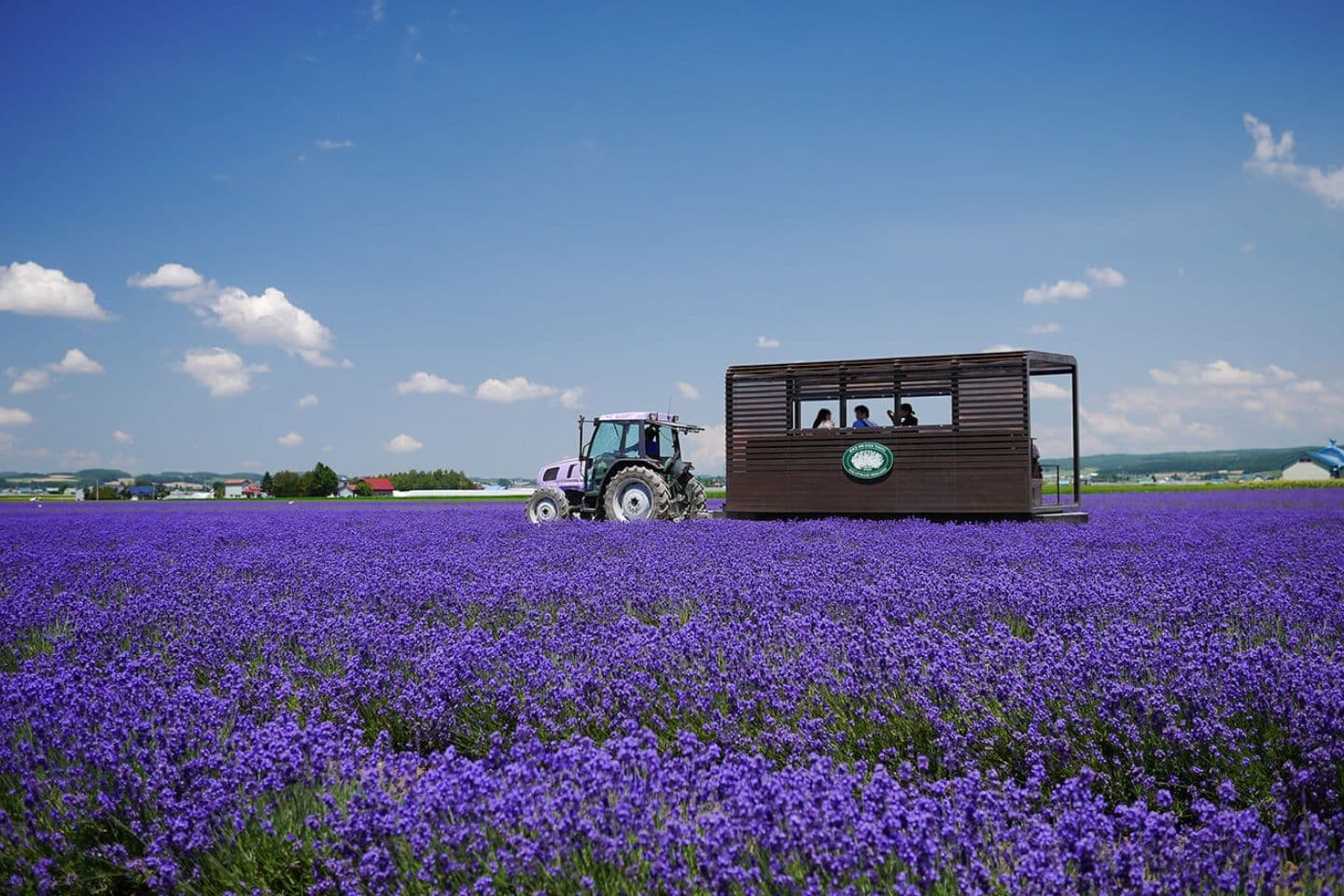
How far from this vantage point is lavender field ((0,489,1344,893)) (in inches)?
80.7

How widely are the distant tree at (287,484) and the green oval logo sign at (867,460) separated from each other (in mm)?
50787

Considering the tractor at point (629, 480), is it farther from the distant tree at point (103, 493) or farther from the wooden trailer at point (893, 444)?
the distant tree at point (103, 493)

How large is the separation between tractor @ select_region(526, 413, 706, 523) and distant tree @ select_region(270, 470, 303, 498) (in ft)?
154

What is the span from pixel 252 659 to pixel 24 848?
170cm

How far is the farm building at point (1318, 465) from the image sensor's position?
3669 centimetres

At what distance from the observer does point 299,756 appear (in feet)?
8.39

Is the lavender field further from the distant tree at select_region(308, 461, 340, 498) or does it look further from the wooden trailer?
the distant tree at select_region(308, 461, 340, 498)

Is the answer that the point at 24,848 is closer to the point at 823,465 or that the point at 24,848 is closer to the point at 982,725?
the point at 982,725

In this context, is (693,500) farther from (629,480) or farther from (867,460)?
(867,460)

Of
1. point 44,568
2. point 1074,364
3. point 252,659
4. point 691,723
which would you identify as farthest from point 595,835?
point 1074,364

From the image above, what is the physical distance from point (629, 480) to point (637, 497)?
269 mm

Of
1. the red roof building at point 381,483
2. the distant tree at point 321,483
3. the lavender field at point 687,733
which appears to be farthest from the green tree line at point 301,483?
the lavender field at point 687,733

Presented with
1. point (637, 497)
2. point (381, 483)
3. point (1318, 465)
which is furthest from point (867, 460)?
point (381, 483)

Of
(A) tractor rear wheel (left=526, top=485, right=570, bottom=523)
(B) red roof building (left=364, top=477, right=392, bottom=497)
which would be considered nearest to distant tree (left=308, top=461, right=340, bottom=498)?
(B) red roof building (left=364, top=477, right=392, bottom=497)
